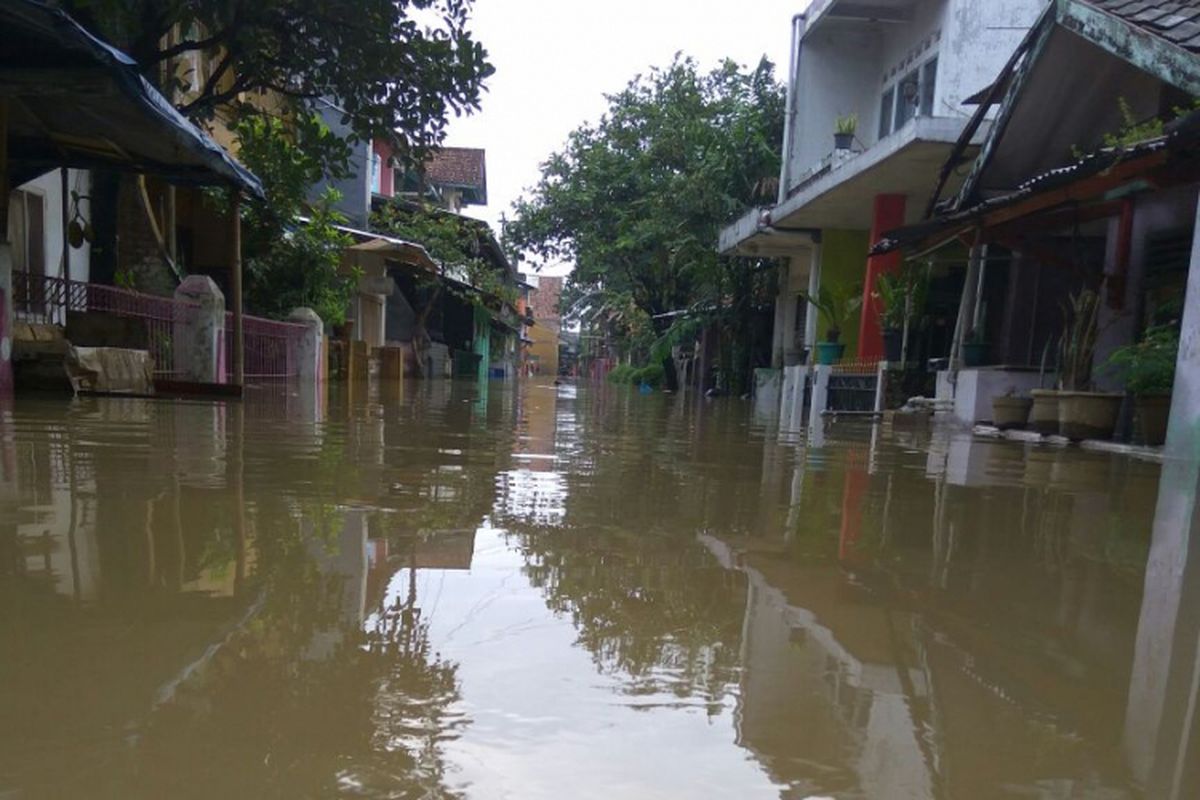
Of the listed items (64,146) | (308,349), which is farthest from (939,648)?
(308,349)

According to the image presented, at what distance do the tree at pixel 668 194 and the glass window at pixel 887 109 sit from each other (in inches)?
127

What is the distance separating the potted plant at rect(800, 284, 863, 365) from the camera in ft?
41.1

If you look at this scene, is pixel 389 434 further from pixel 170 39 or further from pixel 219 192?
pixel 170 39

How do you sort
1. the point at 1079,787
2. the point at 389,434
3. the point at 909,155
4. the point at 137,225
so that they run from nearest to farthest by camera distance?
the point at 1079,787
the point at 389,434
the point at 909,155
the point at 137,225

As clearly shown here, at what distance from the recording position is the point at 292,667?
142 centimetres

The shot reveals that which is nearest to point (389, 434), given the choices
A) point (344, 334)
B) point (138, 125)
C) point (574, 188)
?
point (138, 125)

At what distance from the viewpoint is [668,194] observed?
19.4 metres

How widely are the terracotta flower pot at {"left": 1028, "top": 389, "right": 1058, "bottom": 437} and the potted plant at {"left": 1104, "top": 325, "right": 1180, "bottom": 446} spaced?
0.88 m

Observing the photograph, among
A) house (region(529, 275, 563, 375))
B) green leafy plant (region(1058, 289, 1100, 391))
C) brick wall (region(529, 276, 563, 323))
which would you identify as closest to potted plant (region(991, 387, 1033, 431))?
green leafy plant (region(1058, 289, 1100, 391))

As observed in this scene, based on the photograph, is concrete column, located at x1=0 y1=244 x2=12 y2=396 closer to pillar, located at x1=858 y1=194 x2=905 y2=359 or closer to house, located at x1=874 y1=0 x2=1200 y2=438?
house, located at x1=874 y1=0 x2=1200 y2=438

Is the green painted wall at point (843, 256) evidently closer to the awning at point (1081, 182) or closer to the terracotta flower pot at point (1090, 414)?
the awning at point (1081, 182)

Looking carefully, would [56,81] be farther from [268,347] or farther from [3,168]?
[268,347]

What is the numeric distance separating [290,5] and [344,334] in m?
9.22

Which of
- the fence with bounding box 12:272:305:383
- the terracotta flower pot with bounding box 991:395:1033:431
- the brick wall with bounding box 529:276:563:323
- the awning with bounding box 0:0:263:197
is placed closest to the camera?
the awning with bounding box 0:0:263:197
